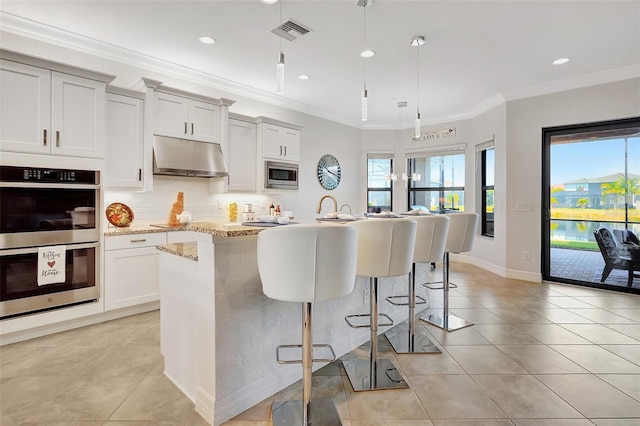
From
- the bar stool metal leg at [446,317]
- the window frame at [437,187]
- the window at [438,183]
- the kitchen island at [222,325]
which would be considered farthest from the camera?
the window at [438,183]

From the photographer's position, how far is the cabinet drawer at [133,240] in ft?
9.88

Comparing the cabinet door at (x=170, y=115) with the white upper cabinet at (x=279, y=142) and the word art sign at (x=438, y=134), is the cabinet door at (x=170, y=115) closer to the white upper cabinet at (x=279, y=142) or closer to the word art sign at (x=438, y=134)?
the white upper cabinet at (x=279, y=142)

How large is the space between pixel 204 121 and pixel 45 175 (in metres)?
1.71

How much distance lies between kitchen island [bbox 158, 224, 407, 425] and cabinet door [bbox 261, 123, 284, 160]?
2.70 m

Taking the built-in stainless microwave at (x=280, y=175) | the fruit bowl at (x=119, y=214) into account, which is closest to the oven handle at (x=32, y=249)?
the fruit bowl at (x=119, y=214)

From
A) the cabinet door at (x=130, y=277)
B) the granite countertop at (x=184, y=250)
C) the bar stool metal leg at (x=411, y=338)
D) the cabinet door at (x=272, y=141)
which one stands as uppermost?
the cabinet door at (x=272, y=141)

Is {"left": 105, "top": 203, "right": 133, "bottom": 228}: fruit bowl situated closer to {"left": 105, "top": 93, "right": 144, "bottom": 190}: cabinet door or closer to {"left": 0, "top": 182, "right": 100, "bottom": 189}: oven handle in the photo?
{"left": 105, "top": 93, "right": 144, "bottom": 190}: cabinet door

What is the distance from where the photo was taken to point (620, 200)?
4.12m

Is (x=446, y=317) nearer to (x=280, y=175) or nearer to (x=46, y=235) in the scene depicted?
(x=280, y=175)

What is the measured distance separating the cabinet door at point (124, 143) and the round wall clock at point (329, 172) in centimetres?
318

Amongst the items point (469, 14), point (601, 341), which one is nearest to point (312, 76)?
point (469, 14)

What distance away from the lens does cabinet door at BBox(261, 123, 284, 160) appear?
4.50 meters

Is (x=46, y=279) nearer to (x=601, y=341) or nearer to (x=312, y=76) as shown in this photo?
(x=312, y=76)

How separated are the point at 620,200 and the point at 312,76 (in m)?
4.41
